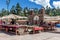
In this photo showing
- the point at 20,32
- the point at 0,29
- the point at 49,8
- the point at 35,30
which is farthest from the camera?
the point at 49,8

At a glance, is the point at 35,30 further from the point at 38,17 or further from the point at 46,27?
the point at 38,17

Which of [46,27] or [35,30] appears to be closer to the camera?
[35,30]

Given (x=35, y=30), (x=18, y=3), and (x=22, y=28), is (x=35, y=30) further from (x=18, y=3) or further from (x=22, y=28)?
(x=18, y=3)

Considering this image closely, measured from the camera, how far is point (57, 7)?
100688 millimetres

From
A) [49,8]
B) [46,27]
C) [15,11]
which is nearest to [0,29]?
[46,27]

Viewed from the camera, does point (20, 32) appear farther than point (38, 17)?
No

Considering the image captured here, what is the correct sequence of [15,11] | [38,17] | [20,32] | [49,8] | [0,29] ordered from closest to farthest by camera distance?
[20,32], [0,29], [38,17], [15,11], [49,8]

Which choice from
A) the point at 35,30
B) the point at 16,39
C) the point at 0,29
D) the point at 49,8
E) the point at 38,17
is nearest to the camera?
the point at 16,39

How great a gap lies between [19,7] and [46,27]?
55.4 metres

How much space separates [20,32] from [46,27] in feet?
24.4

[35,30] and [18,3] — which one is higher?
[18,3]

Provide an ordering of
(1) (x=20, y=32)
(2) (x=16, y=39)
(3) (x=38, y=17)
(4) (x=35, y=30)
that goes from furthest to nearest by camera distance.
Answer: (3) (x=38, y=17)
(4) (x=35, y=30)
(1) (x=20, y=32)
(2) (x=16, y=39)

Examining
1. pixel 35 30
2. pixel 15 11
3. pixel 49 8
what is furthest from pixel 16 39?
pixel 49 8

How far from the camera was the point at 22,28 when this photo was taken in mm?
19031
